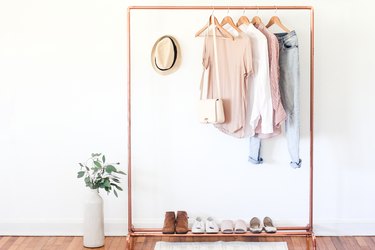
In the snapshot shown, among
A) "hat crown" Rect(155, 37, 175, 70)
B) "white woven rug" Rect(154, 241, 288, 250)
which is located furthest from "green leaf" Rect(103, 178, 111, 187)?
"hat crown" Rect(155, 37, 175, 70)

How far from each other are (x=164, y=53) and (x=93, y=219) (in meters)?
1.27

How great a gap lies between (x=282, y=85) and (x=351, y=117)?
0.64 meters

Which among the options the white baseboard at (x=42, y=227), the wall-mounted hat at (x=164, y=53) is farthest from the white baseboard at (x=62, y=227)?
the wall-mounted hat at (x=164, y=53)

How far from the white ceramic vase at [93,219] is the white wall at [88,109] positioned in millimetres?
275

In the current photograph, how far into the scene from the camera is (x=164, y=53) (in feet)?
14.2

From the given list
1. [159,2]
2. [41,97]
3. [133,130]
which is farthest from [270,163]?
[41,97]

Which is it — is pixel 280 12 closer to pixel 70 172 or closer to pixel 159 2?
pixel 159 2

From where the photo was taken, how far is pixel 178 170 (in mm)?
4473

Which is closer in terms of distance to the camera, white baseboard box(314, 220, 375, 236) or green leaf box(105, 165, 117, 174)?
green leaf box(105, 165, 117, 174)

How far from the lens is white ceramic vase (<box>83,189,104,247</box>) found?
420cm

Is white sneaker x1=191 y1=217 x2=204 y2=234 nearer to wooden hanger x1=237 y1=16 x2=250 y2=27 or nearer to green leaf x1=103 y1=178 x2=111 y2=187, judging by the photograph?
green leaf x1=103 y1=178 x2=111 y2=187

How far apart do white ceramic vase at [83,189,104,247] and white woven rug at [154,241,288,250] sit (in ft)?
1.40

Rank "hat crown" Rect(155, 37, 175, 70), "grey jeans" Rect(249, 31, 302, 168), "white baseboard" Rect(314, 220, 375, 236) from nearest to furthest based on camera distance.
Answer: "grey jeans" Rect(249, 31, 302, 168) → "hat crown" Rect(155, 37, 175, 70) → "white baseboard" Rect(314, 220, 375, 236)

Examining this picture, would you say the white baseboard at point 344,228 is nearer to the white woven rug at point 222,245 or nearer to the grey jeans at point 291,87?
the white woven rug at point 222,245
